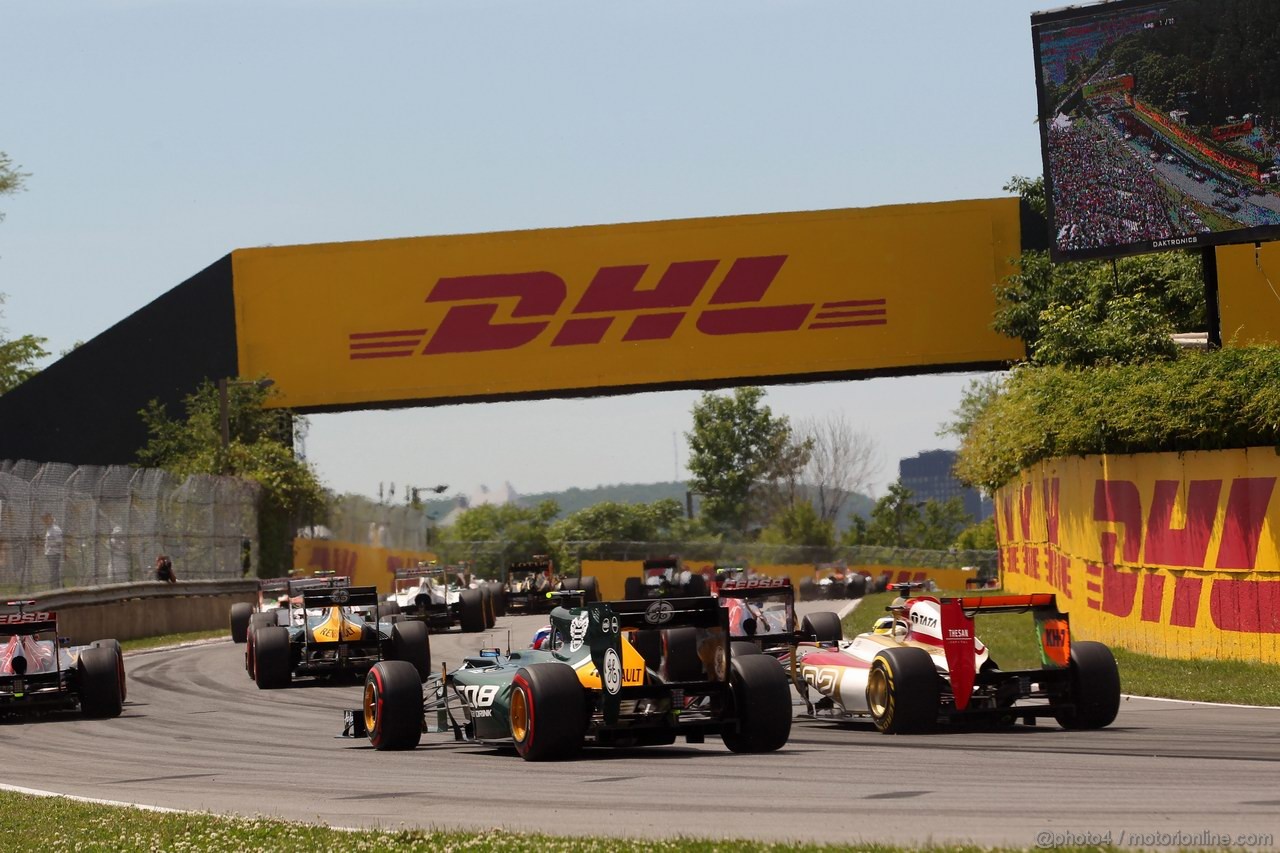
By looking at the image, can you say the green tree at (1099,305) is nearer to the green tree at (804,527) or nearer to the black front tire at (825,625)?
the black front tire at (825,625)

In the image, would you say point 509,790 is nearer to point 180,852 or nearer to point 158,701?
point 180,852

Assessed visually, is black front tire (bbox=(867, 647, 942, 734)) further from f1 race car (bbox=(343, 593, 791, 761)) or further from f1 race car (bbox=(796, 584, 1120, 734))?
f1 race car (bbox=(343, 593, 791, 761))

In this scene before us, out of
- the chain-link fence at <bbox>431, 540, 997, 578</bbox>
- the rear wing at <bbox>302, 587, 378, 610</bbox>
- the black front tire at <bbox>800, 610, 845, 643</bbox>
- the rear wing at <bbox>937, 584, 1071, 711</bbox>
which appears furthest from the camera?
the chain-link fence at <bbox>431, 540, 997, 578</bbox>

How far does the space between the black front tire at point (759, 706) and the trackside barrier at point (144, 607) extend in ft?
66.7

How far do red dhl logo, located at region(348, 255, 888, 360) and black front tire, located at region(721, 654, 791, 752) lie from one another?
106ft

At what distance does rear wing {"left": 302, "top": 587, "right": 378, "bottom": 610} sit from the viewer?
22781 mm

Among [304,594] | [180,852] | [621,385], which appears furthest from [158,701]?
[621,385]

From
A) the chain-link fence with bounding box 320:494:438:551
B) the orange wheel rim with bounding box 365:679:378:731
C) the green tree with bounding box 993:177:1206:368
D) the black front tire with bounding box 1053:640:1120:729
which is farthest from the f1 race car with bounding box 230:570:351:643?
the chain-link fence with bounding box 320:494:438:551

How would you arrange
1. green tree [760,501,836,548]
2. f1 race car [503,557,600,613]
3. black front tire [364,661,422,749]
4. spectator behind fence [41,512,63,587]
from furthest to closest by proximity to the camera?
green tree [760,501,836,548]
f1 race car [503,557,600,613]
spectator behind fence [41,512,63,587]
black front tire [364,661,422,749]

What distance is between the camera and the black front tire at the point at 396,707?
14703mm

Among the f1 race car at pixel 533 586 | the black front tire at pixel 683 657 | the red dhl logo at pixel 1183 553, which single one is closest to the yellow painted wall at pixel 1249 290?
the red dhl logo at pixel 1183 553

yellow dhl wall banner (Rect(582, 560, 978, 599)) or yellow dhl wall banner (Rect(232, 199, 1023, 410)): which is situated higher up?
yellow dhl wall banner (Rect(232, 199, 1023, 410))

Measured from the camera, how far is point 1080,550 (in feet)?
85.9

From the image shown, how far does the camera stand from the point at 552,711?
13.0 m
